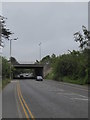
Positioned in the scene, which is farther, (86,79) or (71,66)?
(71,66)

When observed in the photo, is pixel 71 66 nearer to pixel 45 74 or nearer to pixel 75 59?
pixel 75 59

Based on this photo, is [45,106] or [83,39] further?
[83,39]

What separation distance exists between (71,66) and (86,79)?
2484 cm

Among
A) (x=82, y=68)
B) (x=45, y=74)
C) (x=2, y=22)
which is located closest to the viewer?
(x=2, y=22)

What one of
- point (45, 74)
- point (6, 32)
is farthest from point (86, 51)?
point (45, 74)

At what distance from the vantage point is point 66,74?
81812 mm

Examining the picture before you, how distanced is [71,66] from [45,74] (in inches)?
1412

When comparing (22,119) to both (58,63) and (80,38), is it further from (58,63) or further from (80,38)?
(58,63)

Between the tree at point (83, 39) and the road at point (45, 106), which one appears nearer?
the road at point (45, 106)

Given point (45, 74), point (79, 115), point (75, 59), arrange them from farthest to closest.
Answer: point (45, 74) → point (75, 59) → point (79, 115)

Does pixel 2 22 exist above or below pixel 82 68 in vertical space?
above

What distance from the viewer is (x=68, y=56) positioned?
83.4 m

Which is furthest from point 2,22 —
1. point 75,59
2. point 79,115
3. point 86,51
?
point 75,59

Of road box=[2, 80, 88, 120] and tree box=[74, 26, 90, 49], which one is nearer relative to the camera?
road box=[2, 80, 88, 120]
